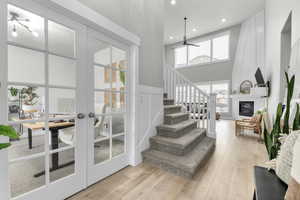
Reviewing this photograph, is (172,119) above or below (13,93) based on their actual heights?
below

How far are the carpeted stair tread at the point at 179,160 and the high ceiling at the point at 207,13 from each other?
16.2 feet

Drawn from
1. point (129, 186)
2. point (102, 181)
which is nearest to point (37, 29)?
point (102, 181)

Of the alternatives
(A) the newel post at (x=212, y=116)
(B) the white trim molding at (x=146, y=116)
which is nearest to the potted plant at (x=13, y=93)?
(B) the white trim molding at (x=146, y=116)

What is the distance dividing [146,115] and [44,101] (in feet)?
4.87

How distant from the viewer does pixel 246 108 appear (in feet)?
19.7

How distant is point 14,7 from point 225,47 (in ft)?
26.0

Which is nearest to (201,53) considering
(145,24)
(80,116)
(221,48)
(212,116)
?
(221,48)

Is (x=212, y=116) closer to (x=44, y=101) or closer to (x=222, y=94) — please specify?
(x=44, y=101)

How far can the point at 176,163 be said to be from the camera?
191cm

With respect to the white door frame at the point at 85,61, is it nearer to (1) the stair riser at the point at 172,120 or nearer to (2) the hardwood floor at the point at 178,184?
(2) the hardwood floor at the point at 178,184

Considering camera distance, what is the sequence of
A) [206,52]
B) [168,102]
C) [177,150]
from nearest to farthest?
[177,150] < [168,102] < [206,52]

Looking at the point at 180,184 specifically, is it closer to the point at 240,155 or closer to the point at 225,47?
the point at 240,155

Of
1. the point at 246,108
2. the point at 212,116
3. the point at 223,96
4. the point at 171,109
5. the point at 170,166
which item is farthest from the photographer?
the point at 223,96

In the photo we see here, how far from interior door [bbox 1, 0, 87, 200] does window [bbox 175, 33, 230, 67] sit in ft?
23.8
